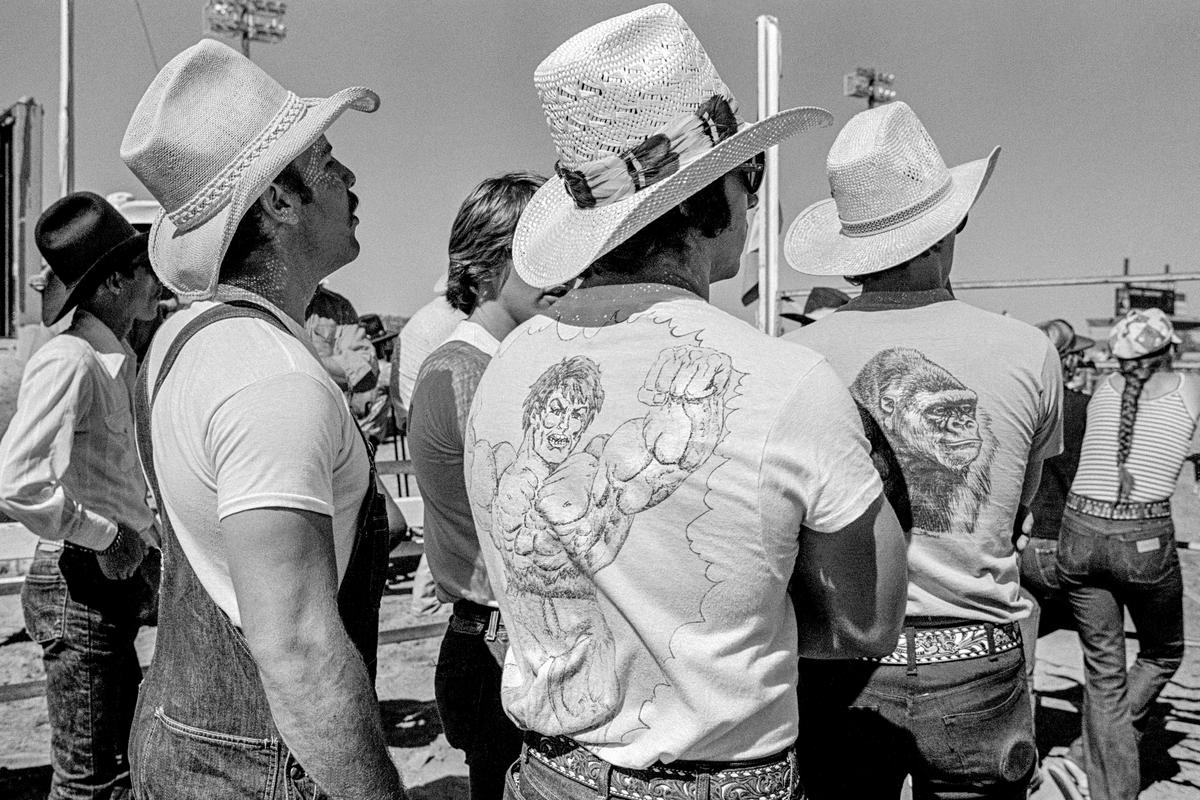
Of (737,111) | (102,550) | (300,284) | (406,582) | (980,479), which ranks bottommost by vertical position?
(406,582)

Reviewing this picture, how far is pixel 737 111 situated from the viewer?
1536 mm

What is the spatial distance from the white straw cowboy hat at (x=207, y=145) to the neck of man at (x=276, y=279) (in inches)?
2.0

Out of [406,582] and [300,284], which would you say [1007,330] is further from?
[406,582]

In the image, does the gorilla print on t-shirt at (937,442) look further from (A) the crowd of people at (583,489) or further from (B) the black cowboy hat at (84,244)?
(B) the black cowboy hat at (84,244)

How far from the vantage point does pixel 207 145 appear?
5.10 ft

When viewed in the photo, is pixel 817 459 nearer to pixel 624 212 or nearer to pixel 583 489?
pixel 583 489

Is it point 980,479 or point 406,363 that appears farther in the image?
point 406,363

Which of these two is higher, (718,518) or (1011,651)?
(718,518)

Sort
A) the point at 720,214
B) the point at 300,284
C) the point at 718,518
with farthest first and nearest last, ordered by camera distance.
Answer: the point at 300,284, the point at 720,214, the point at 718,518

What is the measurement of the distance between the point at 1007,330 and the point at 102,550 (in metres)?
2.61

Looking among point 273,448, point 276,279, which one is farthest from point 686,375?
point 276,279

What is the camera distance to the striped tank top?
416cm

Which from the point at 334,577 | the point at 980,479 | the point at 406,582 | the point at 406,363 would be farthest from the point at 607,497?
the point at 406,582

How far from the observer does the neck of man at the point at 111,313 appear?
3.15 m
